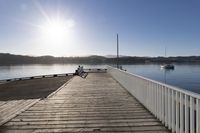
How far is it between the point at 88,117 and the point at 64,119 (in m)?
0.65

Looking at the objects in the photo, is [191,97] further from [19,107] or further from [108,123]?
[19,107]

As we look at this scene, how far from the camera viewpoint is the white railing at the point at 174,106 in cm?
497

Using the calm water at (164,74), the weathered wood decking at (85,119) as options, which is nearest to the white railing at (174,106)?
the weathered wood decking at (85,119)

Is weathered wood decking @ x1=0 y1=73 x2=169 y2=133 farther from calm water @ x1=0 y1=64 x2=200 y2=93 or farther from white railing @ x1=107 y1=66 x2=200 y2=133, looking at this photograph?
calm water @ x1=0 y1=64 x2=200 y2=93

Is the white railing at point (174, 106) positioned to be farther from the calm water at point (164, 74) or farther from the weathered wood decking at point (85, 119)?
the calm water at point (164, 74)

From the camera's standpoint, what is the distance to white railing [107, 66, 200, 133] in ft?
16.3

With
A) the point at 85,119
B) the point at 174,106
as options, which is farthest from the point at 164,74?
the point at 174,106

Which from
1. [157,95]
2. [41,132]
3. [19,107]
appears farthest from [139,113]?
[19,107]

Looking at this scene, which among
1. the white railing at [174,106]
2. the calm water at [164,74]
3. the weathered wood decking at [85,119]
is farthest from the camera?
the calm water at [164,74]

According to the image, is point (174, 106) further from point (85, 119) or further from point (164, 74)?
point (164, 74)

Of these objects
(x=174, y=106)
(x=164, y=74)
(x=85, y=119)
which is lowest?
(x=164, y=74)

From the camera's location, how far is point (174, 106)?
237 inches

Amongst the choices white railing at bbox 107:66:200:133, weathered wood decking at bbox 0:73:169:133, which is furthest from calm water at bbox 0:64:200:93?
white railing at bbox 107:66:200:133

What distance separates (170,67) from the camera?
116750 millimetres
